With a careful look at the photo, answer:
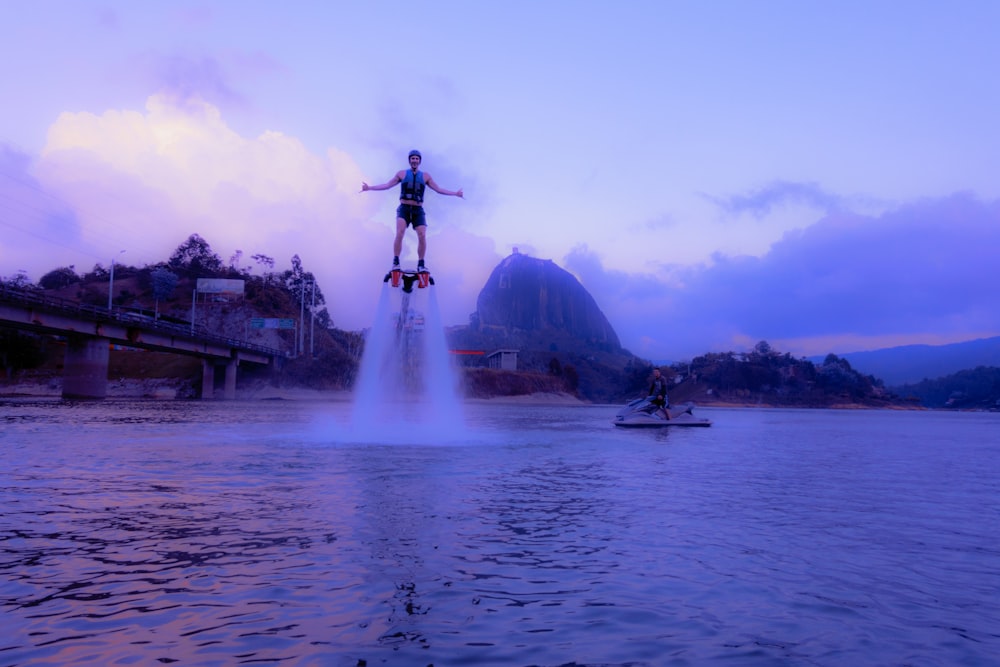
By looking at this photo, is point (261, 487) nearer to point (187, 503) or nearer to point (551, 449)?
point (187, 503)

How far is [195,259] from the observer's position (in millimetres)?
181750

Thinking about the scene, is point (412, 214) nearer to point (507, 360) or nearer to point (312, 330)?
point (312, 330)

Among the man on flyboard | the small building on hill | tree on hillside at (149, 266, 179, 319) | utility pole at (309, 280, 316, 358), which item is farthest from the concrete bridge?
the small building on hill

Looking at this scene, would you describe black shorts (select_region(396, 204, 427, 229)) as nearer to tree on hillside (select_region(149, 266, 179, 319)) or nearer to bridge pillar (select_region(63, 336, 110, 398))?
bridge pillar (select_region(63, 336, 110, 398))

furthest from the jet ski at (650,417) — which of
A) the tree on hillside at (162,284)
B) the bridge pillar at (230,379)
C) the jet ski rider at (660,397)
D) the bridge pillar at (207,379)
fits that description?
the tree on hillside at (162,284)

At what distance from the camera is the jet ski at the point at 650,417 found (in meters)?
42.6

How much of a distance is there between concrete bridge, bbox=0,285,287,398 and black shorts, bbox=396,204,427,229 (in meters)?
56.8

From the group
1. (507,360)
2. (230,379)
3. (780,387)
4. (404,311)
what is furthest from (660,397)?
(780,387)

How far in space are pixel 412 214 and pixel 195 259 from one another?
580 feet

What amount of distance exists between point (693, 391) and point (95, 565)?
613ft

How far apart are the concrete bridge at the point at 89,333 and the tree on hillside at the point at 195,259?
7984 centimetres

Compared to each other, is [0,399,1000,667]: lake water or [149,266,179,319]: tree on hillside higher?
[149,266,179,319]: tree on hillside

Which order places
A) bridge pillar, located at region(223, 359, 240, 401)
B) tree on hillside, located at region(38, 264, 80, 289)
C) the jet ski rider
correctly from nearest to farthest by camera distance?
the jet ski rider → bridge pillar, located at region(223, 359, 240, 401) → tree on hillside, located at region(38, 264, 80, 289)

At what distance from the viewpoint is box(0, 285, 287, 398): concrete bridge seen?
6550 centimetres
